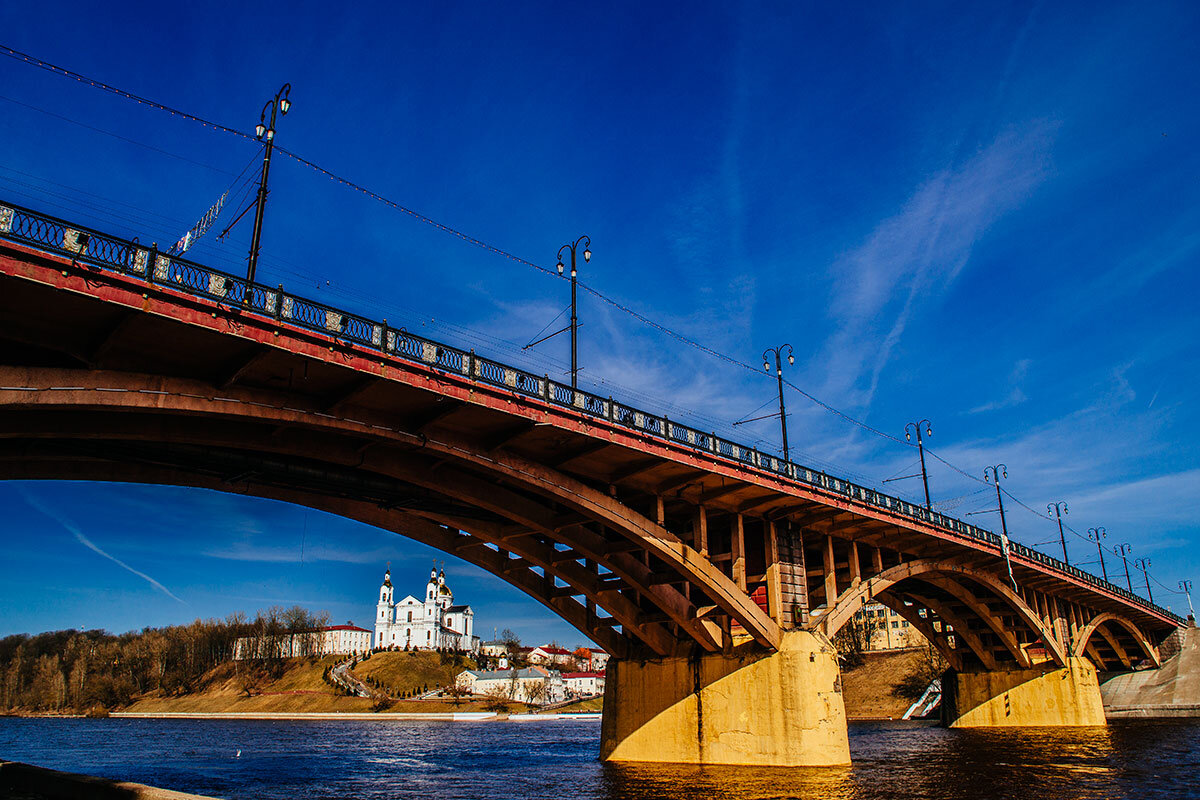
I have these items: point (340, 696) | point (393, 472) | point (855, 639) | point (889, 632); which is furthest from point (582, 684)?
point (393, 472)

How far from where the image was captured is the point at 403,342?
687 inches

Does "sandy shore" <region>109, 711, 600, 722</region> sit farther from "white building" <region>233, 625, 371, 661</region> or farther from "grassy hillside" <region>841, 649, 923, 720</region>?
"grassy hillside" <region>841, 649, 923, 720</region>

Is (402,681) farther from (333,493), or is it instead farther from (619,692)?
(333,493)

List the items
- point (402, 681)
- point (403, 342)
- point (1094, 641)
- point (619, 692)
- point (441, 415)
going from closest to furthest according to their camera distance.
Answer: point (403, 342), point (441, 415), point (619, 692), point (1094, 641), point (402, 681)

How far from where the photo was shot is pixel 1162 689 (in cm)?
6769

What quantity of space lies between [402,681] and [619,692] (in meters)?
113

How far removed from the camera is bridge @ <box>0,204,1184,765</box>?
1394 centimetres

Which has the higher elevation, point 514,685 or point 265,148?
point 265,148

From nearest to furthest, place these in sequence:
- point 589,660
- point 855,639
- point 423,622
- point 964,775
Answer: point 964,775 < point 855,639 < point 423,622 < point 589,660

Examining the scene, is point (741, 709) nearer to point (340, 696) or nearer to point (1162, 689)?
point (1162, 689)

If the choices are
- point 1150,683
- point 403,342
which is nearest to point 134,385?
point 403,342

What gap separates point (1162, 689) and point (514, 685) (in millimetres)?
83439

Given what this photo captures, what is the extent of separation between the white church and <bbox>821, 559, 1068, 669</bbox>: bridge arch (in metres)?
135

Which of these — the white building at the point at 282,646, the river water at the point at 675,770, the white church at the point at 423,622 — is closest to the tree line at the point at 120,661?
the white building at the point at 282,646
